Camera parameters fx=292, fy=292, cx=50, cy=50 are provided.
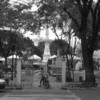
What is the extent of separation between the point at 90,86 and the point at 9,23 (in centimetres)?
1096

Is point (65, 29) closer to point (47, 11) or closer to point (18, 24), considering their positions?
point (18, 24)

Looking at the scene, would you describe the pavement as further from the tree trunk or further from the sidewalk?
the tree trunk

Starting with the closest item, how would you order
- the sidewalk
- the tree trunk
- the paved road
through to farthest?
the sidewalk < the paved road < the tree trunk

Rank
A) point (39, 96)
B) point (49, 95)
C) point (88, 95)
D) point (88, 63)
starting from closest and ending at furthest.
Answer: point (39, 96), point (88, 95), point (49, 95), point (88, 63)

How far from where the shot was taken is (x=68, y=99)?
1709cm

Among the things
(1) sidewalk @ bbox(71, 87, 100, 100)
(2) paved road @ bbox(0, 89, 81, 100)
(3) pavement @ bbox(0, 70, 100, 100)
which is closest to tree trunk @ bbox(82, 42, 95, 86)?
(3) pavement @ bbox(0, 70, 100, 100)

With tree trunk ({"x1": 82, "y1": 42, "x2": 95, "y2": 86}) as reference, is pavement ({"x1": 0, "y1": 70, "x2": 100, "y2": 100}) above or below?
below

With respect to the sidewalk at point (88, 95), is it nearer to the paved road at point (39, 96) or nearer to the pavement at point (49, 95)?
the pavement at point (49, 95)

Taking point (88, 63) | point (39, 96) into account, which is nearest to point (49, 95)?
point (39, 96)

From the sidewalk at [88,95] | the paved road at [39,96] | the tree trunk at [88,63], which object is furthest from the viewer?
the tree trunk at [88,63]

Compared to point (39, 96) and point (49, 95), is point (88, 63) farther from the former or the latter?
point (39, 96)

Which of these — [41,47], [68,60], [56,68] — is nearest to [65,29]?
[68,60]

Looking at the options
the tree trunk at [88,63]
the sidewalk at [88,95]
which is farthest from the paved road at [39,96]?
the tree trunk at [88,63]

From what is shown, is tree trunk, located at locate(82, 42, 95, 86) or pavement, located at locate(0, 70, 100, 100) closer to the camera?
pavement, located at locate(0, 70, 100, 100)
